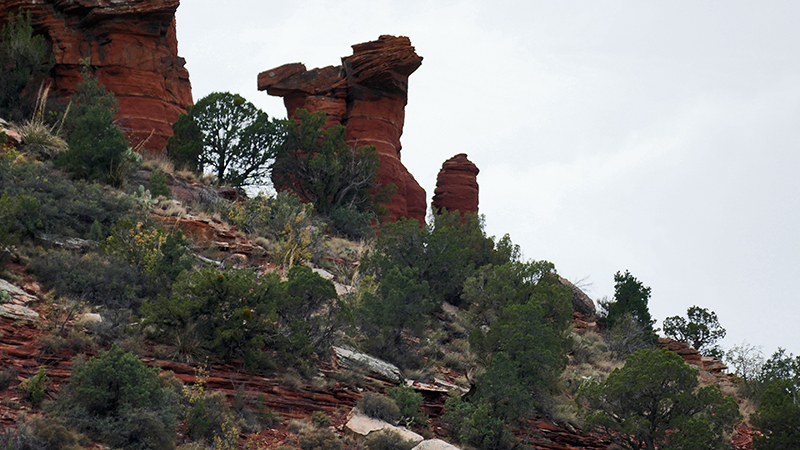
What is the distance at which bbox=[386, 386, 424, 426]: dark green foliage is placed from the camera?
9.93 metres

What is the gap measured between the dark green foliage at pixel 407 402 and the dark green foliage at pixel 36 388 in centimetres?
487

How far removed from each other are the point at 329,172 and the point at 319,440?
15.0 m

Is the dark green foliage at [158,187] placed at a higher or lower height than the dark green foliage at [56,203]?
higher

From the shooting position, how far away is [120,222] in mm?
11461

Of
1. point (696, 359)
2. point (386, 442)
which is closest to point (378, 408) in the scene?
point (386, 442)

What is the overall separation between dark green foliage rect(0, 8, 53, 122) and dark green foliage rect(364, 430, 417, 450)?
16.9 metres

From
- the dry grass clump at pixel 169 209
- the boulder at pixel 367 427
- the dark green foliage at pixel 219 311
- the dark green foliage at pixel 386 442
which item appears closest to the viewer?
the dark green foliage at pixel 386 442

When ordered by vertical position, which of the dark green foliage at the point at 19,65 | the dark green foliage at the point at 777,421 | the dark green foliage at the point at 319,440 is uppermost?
the dark green foliage at the point at 19,65

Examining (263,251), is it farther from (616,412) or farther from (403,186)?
(403,186)

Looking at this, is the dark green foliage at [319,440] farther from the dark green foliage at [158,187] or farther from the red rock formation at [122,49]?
the red rock formation at [122,49]

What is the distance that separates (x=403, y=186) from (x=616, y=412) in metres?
19.6

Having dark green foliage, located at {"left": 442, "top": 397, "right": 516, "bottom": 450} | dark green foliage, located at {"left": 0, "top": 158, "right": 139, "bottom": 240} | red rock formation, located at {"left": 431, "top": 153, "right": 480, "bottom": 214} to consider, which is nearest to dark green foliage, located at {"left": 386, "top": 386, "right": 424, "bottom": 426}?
Result: dark green foliage, located at {"left": 442, "top": 397, "right": 516, "bottom": 450}

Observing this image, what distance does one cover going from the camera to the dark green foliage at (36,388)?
6945 mm

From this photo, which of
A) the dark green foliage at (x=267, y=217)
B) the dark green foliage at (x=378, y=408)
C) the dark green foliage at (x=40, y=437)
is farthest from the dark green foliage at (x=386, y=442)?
the dark green foliage at (x=267, y=217)
